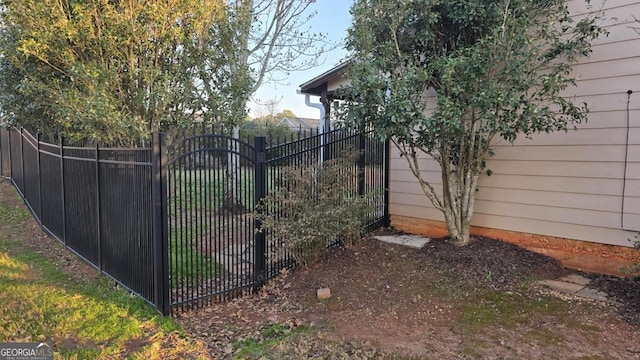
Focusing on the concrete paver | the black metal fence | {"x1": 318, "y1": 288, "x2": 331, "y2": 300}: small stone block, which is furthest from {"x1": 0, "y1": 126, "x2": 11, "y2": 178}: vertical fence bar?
{"x1": 318, "y1": 288, "x2": 331, "y2": 300}: small stone block

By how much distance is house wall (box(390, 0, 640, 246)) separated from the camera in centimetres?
427

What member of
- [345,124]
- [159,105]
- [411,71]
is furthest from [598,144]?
[159,105]

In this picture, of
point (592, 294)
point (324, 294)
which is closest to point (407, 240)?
point (324, 294)

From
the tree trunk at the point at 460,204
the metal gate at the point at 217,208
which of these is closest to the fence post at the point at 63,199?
the metal gate at the point at 217,208

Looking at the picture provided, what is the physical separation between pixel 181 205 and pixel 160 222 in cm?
37

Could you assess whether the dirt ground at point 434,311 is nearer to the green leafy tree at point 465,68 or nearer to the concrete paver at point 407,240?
the concrete paver at point 407,240

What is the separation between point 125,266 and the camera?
4.41 metres

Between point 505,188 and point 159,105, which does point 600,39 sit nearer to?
point 505,188

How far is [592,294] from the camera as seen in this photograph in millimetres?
3969

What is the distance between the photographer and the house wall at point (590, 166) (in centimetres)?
427

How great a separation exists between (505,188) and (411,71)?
7.03ft

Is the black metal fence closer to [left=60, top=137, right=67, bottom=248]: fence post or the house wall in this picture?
[left=60, top=137, right=67, bottom=248]: fence post

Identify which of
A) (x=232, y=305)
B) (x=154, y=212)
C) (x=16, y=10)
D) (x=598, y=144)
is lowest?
(x=232, y=305)

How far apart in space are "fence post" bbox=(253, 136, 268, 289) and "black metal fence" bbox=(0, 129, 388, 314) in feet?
0.04
